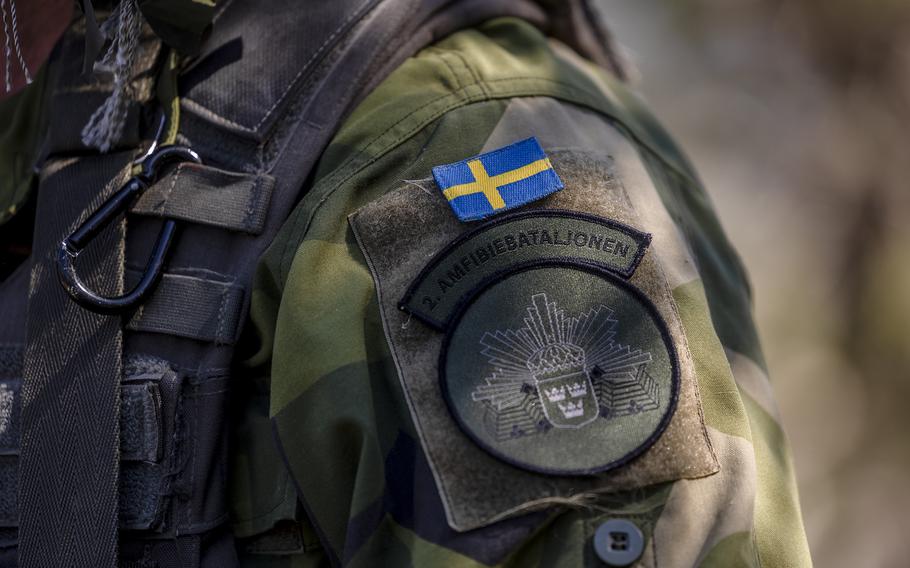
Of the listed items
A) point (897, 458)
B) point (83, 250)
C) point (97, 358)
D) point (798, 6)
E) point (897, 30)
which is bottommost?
point (897, 458)

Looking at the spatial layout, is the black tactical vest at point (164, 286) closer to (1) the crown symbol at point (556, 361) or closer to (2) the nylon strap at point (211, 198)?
(2) the nylon strap at point (211, 198)

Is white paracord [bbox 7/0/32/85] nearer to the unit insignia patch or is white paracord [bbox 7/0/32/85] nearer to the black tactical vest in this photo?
the black tactical vest

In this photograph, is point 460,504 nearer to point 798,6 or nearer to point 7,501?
point 7,501

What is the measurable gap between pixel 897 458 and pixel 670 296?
2227 mm

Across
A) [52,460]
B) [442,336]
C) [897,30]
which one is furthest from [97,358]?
[897,30]

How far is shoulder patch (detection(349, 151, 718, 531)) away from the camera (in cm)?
80

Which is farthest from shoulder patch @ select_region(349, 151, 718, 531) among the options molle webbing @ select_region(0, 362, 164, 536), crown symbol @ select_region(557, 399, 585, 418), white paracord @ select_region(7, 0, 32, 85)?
white paracord @ select_region(7, 0, 32, 85)

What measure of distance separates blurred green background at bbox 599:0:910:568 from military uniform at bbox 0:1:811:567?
160 centimetres

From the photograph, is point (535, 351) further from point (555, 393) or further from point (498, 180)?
point (498, 180)

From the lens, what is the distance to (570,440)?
2.64ft

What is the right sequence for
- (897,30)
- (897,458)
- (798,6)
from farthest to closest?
(798,6)
(897,30)
(897,458)

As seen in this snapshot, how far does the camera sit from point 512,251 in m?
0.88

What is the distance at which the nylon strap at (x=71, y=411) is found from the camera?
959 millimetres

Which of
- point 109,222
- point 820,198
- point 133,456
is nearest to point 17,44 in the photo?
point 109,222
